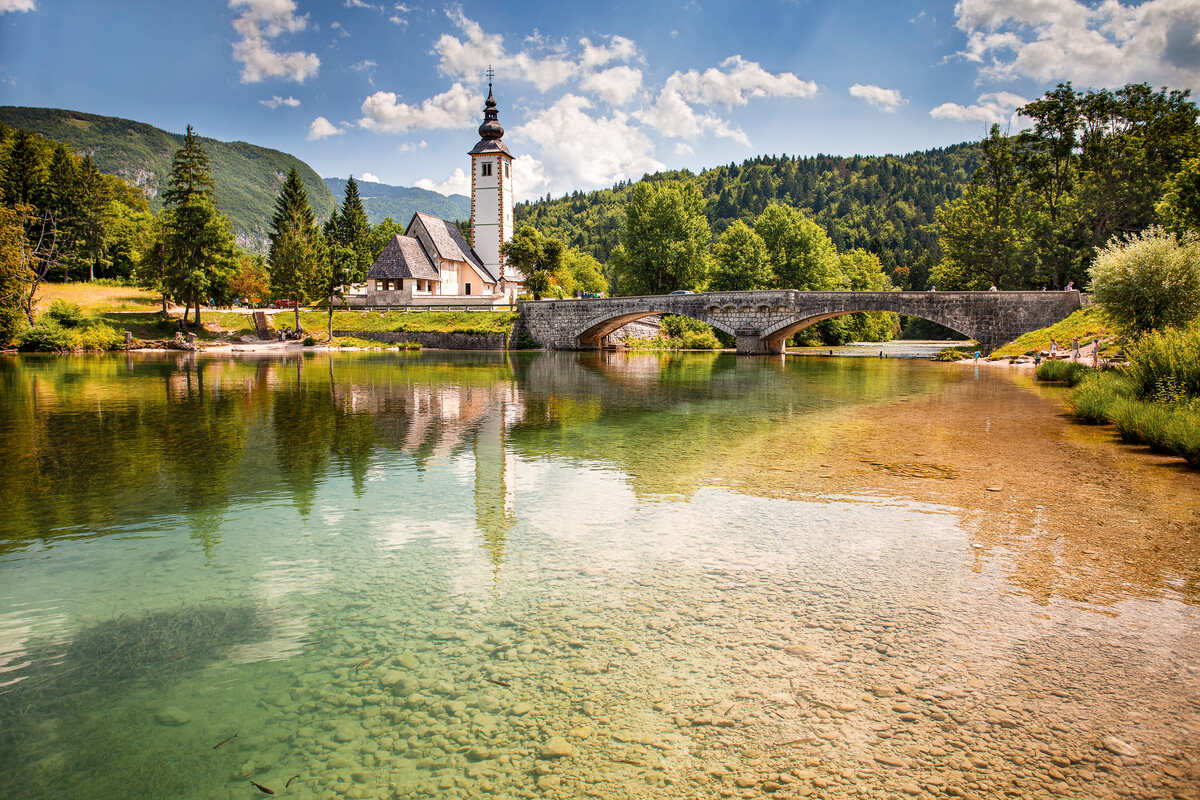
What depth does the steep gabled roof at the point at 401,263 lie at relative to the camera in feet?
246

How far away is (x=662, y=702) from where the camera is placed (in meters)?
5.23

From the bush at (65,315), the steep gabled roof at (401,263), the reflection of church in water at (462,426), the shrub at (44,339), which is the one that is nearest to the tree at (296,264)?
the steep gabled roof at (401,263)

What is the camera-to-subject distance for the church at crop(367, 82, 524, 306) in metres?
75.1

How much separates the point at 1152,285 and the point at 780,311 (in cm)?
3264

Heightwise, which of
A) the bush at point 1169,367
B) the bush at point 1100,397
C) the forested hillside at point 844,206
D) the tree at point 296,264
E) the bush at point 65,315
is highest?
the forested hillside at point 844,206

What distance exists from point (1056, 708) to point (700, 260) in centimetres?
7825

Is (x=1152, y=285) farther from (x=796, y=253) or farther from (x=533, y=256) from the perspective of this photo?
(x=533, y=256)

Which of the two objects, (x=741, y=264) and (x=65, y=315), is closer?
(x=65, y=315)

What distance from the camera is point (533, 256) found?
78625 millimetres

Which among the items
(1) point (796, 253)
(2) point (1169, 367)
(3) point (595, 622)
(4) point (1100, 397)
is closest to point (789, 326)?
(1) point (796, 253)

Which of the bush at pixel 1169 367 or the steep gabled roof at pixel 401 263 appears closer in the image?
the bush at pixel 1169 367

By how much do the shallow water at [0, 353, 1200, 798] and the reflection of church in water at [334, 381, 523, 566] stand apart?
0.14m

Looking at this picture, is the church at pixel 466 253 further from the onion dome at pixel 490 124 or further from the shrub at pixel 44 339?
the shrub at pixel 44 339

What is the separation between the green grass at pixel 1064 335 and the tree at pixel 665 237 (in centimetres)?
3765
